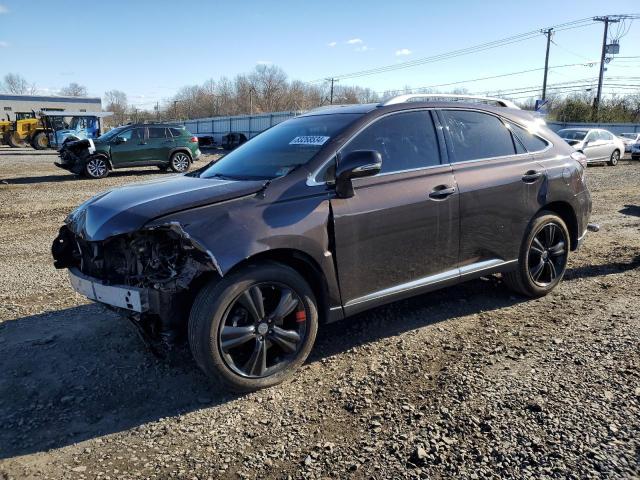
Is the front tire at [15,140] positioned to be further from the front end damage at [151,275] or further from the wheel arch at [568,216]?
the wheel arch at [568,216]

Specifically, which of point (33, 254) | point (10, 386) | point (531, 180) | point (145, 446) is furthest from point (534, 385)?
point (33, 254)

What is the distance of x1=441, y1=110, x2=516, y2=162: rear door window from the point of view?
424 centimetres

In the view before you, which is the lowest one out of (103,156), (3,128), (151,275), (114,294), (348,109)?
(114,294)

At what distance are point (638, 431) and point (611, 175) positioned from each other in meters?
17.0

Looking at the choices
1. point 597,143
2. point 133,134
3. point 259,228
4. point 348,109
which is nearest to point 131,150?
point 133,134

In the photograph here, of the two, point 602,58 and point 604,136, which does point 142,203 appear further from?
point 602,58

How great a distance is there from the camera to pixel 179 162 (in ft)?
61.4

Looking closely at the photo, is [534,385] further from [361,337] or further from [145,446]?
[145,446]

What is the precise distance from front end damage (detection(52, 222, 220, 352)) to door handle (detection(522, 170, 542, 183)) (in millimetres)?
2983

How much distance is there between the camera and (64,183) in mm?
15578

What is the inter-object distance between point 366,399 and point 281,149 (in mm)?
1993

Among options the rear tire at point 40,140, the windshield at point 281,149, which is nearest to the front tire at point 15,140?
the rear tire at point 40,140

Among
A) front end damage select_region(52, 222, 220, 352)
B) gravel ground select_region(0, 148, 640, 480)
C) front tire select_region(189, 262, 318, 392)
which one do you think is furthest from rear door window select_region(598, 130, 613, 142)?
front end damage select_region(52, 222, 220, 352)

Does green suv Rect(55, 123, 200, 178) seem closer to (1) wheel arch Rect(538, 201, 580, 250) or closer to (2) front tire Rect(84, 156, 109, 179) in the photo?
(2) front tire Rect(84, 156, 109, 179)
